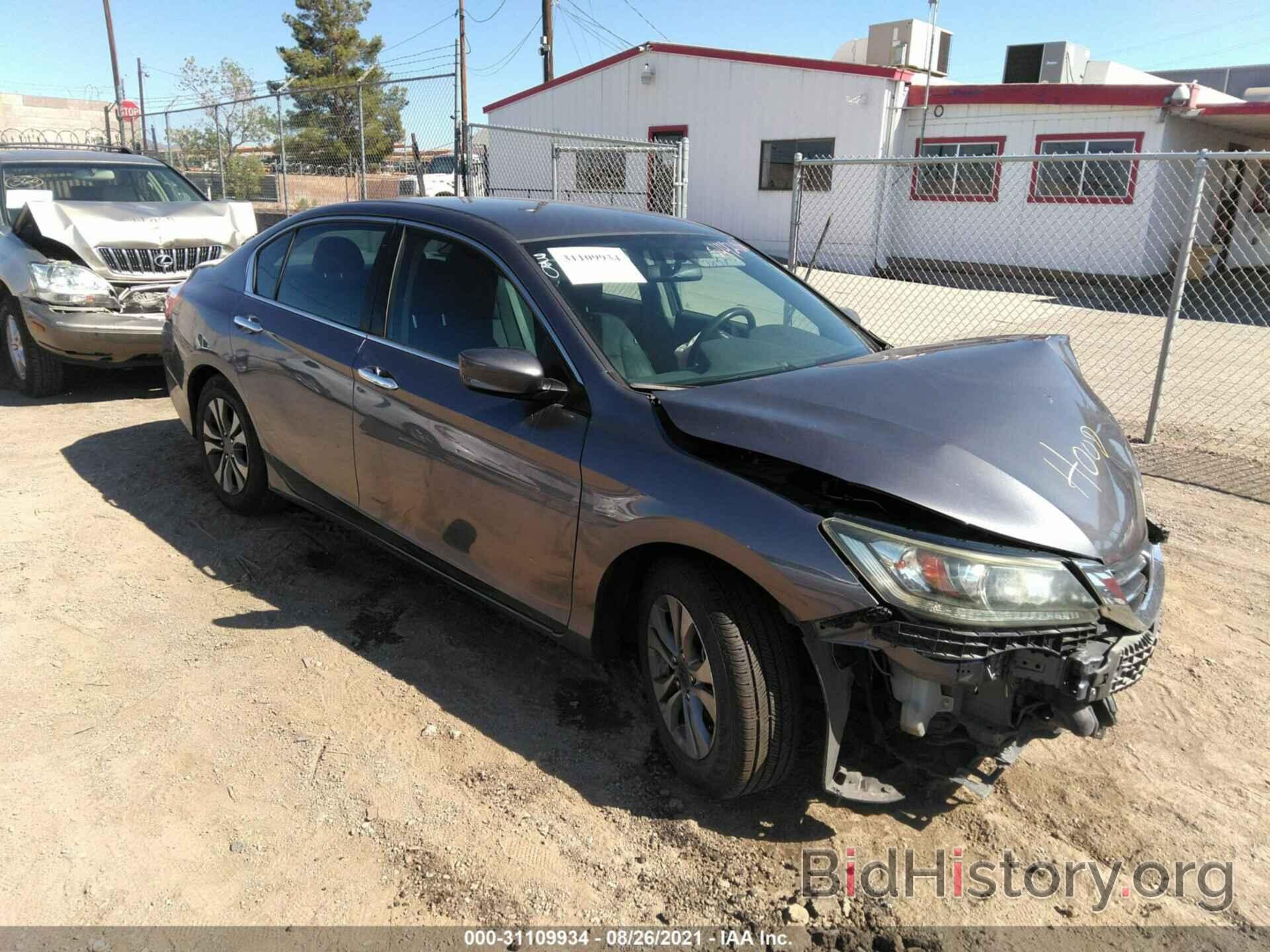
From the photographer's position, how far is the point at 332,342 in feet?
12.9

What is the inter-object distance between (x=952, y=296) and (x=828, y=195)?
5.87 meters

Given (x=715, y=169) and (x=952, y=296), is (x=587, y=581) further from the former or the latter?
(x=715, y=169)

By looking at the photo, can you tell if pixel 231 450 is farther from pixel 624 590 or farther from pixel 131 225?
pixel 131 225

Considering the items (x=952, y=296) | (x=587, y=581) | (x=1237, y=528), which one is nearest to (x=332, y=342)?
(x=587, y=581)

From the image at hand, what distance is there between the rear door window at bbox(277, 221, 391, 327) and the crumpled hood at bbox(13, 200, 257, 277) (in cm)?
358

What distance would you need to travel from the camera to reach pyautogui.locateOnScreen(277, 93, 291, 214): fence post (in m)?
15.2

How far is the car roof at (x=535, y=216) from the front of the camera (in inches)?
141

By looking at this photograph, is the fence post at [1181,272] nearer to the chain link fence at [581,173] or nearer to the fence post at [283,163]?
the chain link fence at [581,173]

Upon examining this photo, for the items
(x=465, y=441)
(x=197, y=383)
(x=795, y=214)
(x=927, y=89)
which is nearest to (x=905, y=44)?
(x=927, y=89)

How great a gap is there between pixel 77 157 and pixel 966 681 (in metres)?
8.87

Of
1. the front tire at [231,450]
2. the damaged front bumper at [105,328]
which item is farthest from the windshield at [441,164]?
the front tire at [231,450]

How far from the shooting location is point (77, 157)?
321 inches

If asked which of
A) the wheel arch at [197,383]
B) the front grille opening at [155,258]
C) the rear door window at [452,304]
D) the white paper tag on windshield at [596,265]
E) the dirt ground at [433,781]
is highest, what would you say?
the white paper tag on windshield at [596,265]

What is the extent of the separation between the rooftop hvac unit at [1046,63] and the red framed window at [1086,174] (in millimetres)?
3966
